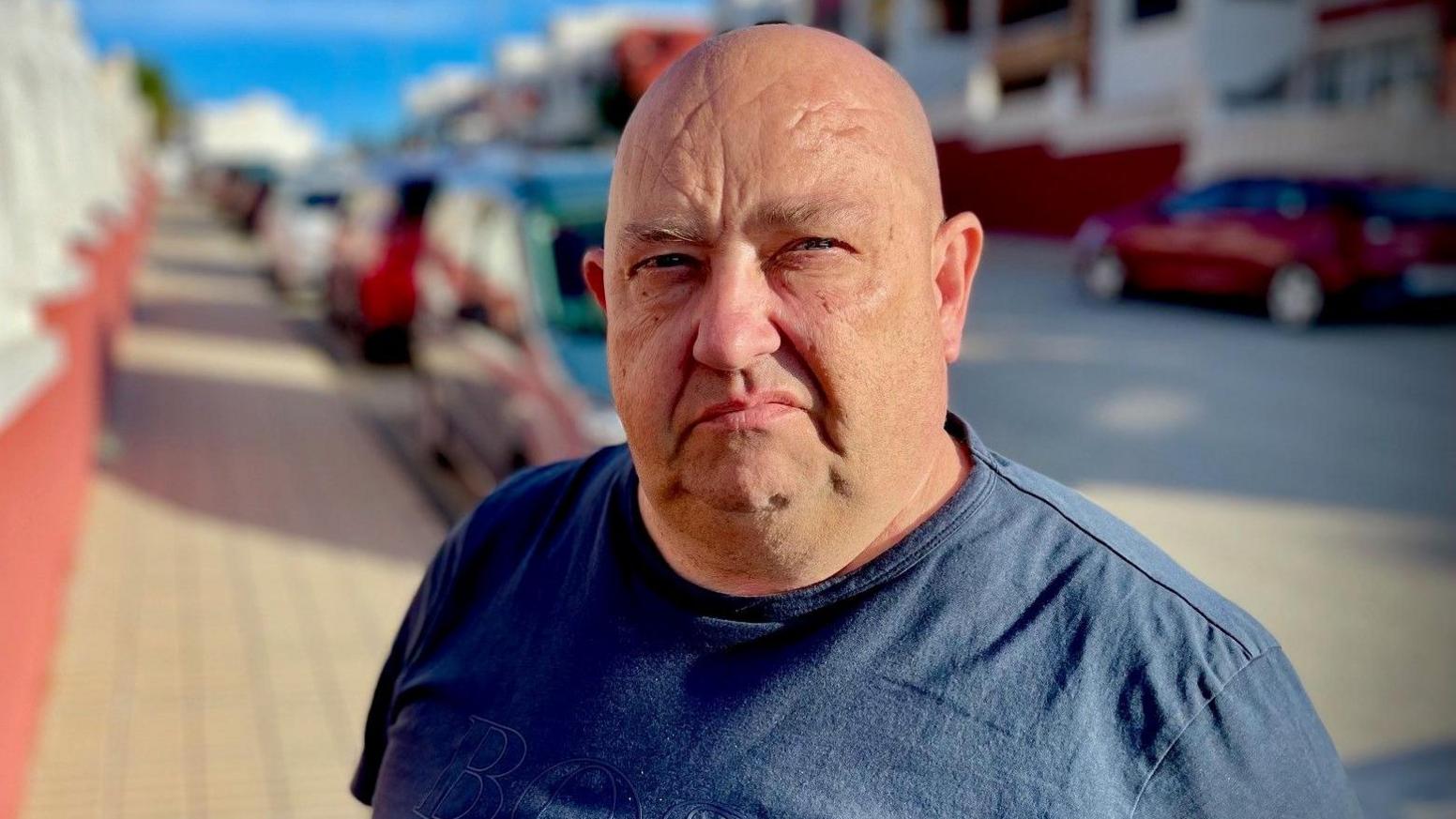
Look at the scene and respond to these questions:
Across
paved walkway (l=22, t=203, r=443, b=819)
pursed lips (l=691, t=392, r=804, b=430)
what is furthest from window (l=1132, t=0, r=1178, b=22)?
pursed lips (l=691, t=392, r=804, b=430)

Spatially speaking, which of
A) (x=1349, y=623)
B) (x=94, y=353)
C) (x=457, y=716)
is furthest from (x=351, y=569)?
(x=457, y=716)

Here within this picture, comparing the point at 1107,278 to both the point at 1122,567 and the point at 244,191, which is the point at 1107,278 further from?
the point at 244,191

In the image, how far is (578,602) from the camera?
1.56 metres

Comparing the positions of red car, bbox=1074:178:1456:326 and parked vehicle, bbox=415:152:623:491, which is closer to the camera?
parked vehicle, bbox=415:152:623:491

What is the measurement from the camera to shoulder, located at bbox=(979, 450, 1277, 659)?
130 cm

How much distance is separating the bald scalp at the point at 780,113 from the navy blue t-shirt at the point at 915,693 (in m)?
0.36

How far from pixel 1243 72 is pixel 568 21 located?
52547mm

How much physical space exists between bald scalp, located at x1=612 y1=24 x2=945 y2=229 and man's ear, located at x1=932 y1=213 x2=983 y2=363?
0.06 m

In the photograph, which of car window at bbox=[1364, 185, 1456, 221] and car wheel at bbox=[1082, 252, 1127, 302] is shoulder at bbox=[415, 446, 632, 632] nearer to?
car window at bbox=[1364, 185, 1456, 221]

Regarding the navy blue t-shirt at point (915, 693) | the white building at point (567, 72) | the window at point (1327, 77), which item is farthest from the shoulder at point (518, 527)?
the white building at point (567, 72)

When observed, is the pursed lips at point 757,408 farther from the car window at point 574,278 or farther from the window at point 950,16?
the window at point 950,16

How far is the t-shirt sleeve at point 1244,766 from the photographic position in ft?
3.98

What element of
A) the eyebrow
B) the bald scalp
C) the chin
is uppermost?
the bald scalp

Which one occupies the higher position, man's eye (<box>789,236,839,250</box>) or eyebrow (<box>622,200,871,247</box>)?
eyebrow (<box>622,200,871,247</box>)
